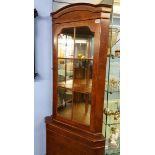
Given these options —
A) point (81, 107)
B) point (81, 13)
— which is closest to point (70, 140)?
point (81, 107)

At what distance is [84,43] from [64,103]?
0.62 meters

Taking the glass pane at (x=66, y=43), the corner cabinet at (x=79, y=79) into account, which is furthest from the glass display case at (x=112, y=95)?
the glass pane at (x=66, y=43)

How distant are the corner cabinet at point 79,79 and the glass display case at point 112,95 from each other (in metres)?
0.09

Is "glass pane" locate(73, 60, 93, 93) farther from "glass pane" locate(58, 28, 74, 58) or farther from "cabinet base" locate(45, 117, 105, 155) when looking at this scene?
"cabinet base" locate(45, 117, 105, 155)

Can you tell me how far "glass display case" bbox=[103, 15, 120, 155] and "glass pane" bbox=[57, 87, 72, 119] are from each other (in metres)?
0.34

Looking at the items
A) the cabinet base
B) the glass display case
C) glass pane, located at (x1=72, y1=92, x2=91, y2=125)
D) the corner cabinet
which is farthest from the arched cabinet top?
the cabinet base

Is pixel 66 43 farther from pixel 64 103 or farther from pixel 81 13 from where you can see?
pixel 64 103

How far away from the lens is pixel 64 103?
177 centimetres

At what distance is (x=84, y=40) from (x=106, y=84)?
0.41 meters

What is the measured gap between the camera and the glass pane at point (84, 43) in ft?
4.83

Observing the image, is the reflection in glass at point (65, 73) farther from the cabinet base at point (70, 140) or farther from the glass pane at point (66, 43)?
the cabinet base at point (70, 140)

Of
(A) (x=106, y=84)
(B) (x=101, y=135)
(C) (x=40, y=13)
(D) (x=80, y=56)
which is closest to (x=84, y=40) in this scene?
(D) (x=80, y=56)

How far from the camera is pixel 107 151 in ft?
5.41
